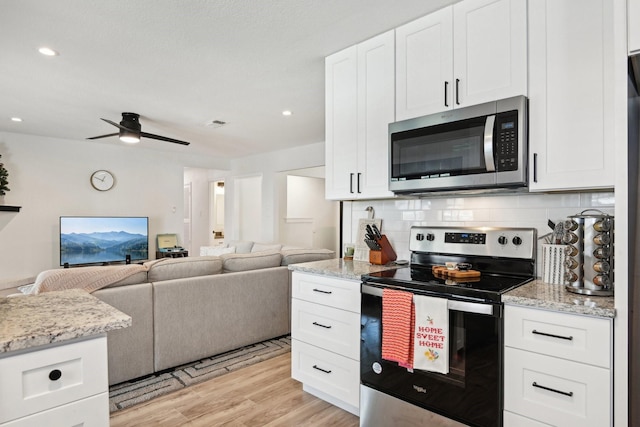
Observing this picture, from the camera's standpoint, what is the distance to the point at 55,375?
1135 mm

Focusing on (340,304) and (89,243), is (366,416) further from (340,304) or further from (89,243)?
(89,243)

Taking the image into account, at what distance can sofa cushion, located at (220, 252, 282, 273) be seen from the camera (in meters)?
3.41

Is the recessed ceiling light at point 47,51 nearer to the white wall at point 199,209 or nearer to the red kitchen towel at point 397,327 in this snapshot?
the red kitchen towel at point 397,327

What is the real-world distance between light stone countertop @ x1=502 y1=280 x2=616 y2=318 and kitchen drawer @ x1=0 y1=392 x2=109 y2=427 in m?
1.59

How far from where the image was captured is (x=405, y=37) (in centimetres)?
230

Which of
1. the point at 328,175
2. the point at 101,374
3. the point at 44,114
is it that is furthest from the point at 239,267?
the point at 44,114

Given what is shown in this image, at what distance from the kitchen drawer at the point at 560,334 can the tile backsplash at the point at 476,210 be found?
602mm

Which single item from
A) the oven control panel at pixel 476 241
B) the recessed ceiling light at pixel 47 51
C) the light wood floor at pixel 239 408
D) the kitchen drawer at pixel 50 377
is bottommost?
the light wood floor at pixel 239 408

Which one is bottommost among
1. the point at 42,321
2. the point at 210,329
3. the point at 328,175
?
the point at 210,329

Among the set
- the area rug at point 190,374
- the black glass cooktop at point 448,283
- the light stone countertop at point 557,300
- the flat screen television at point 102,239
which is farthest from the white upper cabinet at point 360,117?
the flat screen television at point 102,239

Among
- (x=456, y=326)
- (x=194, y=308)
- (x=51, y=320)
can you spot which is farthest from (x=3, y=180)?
(x=456, y=326)

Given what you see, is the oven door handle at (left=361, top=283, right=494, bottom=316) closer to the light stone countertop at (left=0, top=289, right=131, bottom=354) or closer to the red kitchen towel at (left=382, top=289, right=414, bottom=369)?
the red kitchen towel at (left=382, top=289, right=414, bottom=369)

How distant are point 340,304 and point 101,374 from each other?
136cm

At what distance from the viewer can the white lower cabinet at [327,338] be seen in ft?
7.31
